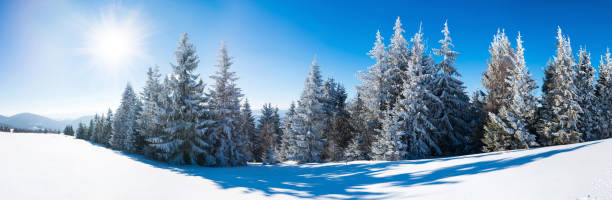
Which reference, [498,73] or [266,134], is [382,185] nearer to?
[498,73]

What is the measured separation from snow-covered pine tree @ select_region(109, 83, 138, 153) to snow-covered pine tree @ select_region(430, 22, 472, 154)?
29549 millimetres

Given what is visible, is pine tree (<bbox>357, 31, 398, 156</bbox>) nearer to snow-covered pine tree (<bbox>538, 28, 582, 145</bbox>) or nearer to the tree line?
the tree line

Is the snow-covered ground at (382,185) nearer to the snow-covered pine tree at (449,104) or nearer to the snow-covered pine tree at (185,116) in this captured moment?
the snow-covered pine tree at (185,116)

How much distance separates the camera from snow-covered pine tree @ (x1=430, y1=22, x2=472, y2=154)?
19.7 m

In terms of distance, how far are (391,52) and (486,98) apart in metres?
9.08

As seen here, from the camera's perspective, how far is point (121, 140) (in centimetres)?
2842

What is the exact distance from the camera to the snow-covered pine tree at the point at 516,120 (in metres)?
17.1

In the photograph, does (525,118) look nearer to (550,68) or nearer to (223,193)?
(550,68)

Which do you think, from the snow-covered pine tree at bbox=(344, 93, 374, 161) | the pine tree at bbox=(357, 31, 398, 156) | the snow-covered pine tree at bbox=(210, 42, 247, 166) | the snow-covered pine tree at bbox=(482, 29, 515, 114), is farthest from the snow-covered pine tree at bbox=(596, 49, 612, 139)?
the snow-covered pine tree at bbox=(210, 42, 247, 166)

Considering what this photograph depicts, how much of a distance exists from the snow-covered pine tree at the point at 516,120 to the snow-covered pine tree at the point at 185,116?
2083 centimetres

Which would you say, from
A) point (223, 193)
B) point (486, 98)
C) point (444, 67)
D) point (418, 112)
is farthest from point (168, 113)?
point (486, 98)

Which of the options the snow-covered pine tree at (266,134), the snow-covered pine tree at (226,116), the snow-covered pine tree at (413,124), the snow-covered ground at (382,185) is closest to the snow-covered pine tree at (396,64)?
the snow-covered pine tree at (413,124)

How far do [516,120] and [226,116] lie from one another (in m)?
22.1

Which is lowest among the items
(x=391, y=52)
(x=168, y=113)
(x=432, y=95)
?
(x=168, y=113)
